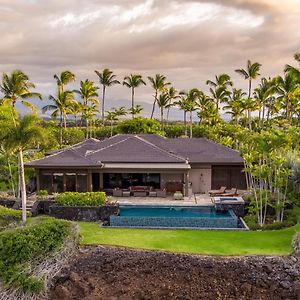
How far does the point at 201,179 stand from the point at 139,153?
545 cm

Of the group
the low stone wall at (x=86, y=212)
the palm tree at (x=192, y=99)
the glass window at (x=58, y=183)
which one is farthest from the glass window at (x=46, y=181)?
the palm tree at (x=192, y=99)

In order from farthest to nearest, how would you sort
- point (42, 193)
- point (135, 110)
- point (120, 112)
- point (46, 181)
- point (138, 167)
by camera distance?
1. point (120, 112)
2. point (135, 110)
3. point (46, 181)
4. point (138, 167)
5. point (42, 193)

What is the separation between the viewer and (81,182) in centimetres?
3406

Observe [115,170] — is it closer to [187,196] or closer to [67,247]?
[187,196]

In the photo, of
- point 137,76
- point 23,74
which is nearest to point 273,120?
point 137,76

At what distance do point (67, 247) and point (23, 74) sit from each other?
695 inches

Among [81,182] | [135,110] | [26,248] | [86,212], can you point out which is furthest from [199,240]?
[135,110]

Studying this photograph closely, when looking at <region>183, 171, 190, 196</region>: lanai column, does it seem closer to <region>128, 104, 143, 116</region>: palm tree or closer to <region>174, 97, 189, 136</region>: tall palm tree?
<region>174, 97, 189, 136</region>: tall palm tree

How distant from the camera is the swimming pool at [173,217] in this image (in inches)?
1059

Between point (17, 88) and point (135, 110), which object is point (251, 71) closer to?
point (135, 110)

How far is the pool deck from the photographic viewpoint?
102 feet

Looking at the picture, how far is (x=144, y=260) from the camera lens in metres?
21.9

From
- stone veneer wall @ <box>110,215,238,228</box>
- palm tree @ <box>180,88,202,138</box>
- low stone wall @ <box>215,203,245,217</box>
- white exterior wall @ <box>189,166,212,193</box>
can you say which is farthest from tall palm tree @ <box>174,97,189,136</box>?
stone veneer wall @ <box>110,215,238,228</box>

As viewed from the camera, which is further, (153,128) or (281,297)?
(153,128)
